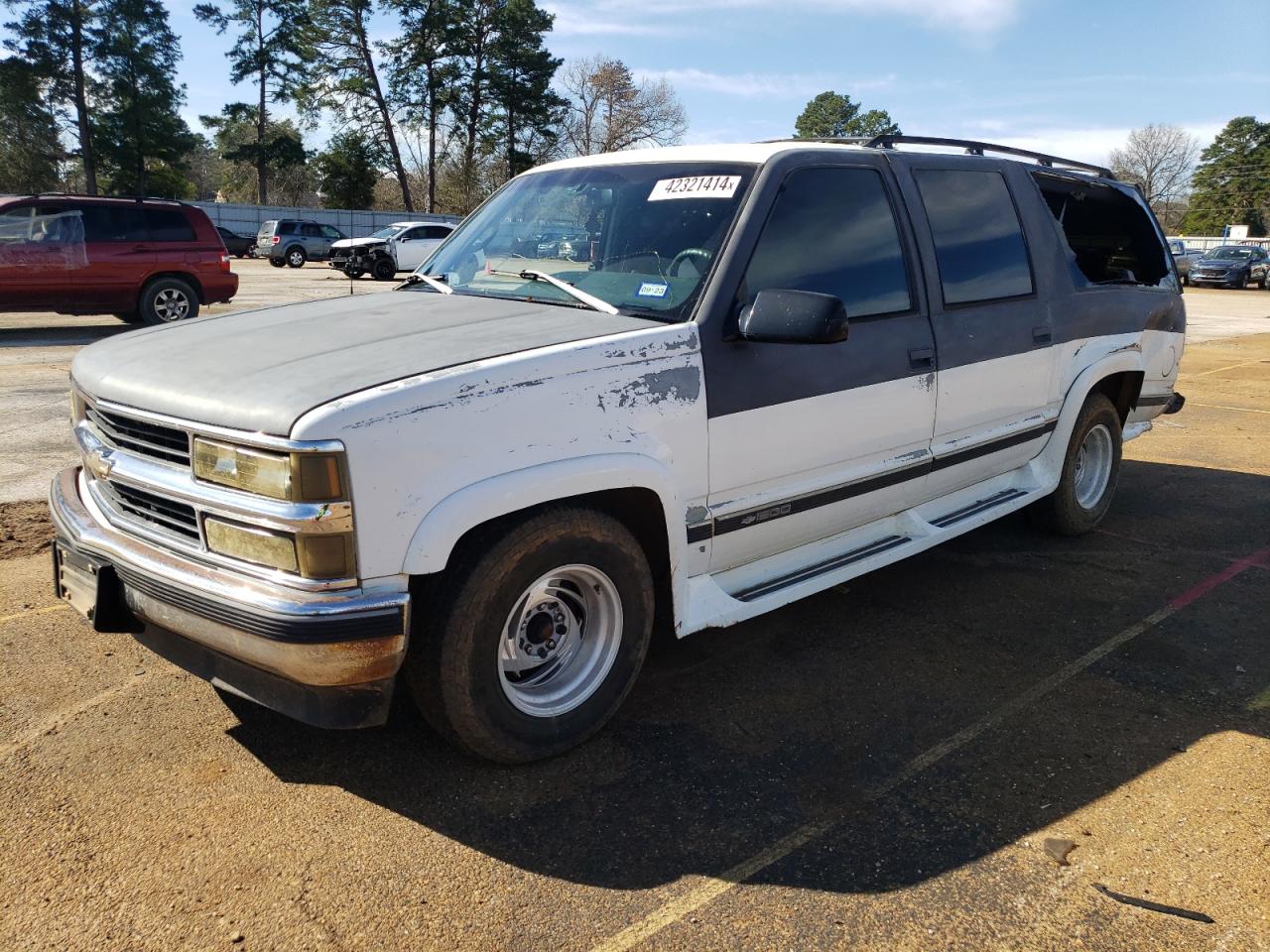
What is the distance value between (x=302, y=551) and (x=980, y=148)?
402cm

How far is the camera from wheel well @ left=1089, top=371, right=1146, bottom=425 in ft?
19.0

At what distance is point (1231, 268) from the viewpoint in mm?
37469

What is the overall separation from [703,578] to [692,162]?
164cm

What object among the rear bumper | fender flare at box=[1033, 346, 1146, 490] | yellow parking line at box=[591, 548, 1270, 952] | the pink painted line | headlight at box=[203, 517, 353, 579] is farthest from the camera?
the rear bumper

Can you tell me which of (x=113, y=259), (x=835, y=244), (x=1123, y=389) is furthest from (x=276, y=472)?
(x=113, y=259)

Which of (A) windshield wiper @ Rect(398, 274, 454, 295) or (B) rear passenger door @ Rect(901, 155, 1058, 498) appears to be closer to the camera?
(A) windshield wiper @ Rect(398, 274, 454, 295)

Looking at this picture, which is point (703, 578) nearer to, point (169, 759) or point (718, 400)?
point (718, 400)

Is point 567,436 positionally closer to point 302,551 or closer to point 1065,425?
point 302,551

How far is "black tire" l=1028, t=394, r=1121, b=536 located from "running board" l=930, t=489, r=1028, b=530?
0.50m

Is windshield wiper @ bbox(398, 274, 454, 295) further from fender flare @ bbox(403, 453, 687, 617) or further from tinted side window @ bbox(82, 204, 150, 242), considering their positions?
tinted side window @ bbox(82, 204, 150, 242)

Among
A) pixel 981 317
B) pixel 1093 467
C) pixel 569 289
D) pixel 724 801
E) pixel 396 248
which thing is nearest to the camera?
pixel 724 801

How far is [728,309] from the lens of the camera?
3.37m

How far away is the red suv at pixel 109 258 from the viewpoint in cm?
1300

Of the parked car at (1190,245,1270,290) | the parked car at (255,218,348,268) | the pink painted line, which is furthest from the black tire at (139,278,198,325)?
the parked car at (1190,245,1270,290)
